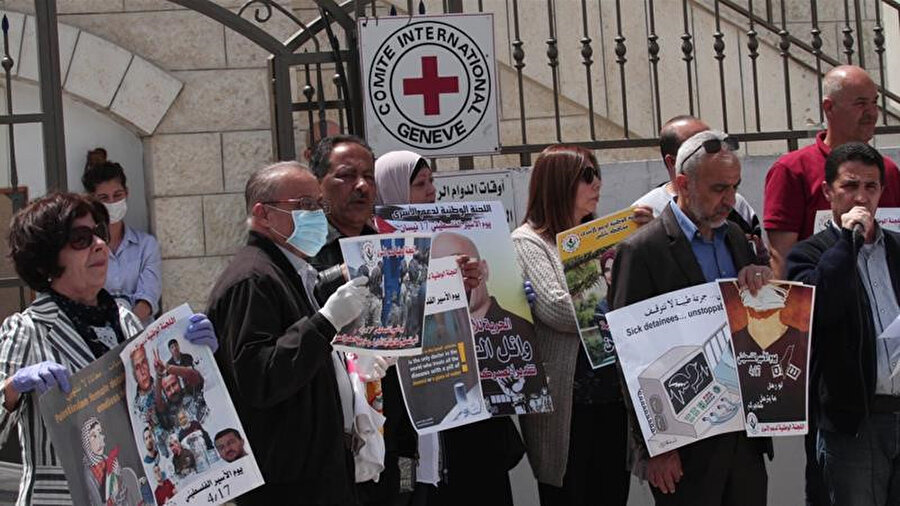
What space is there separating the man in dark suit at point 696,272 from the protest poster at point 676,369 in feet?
0.25

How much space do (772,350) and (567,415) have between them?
0.89 metres

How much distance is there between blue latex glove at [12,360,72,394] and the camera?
3.84 meters

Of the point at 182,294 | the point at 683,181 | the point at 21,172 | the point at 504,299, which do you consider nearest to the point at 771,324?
the point at 683,181

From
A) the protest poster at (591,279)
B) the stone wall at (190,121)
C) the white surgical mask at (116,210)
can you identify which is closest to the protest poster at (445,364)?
the protest poster at (591,279)

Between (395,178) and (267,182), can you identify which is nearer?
(267,182)

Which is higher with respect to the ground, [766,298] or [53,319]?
[53,319]

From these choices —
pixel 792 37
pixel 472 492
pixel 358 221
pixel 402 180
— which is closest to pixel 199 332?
pixel 358 221

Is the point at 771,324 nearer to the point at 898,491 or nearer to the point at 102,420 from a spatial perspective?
the point at 898,491

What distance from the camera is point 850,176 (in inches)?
217

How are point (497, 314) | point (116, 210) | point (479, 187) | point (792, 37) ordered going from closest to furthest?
1. point (497, 314)
2. point (479, 187)
3. point (116, 210)
4. point (792, 37)

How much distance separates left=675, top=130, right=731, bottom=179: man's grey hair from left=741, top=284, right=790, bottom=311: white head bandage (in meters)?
0.50

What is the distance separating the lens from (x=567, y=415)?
18.3 ft

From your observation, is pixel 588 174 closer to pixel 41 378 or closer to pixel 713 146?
pixel 713 146

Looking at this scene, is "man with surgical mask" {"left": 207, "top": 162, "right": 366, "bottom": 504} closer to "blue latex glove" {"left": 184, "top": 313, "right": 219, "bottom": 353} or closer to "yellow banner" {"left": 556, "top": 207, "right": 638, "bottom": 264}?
"blue latex glove" {"left": 184, "top": 313, "right": 219, "bottom": 353}
